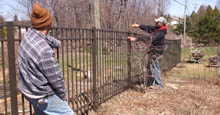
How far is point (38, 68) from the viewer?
1.94 metres

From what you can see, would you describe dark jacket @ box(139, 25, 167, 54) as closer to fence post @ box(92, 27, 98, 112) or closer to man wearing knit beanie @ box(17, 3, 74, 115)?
fence post @ box(92, 27, 98, 112)

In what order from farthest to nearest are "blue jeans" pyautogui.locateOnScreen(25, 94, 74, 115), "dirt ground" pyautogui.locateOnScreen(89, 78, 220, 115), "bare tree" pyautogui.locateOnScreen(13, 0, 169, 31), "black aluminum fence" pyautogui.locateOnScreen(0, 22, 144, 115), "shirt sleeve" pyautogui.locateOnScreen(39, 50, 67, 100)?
"bare tree" pyautogui.locateOnScreen(13, 0, 169, 31), "dirt ground" pyautogui.locateOnScreen(89, 78, 220, 115), "black aluminum fence" pyautogui.locateOnScreen(0, 22, 144, 115), "blue jeans" pyautogui.locateOnScreen(25, 94, 74, 115), "shirt sleeve" pyautogui.locateOnScreen(39, 50, 67, 100)

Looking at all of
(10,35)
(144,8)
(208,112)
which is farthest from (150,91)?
(144,8)

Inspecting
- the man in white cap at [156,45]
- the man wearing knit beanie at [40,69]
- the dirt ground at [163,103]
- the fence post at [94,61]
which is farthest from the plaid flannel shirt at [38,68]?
the man in white cap at [156,45]

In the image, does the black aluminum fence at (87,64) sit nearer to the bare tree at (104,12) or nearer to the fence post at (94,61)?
the fence post at (94,61)

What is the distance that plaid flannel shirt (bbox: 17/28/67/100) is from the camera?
1913mm

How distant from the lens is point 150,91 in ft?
18.5

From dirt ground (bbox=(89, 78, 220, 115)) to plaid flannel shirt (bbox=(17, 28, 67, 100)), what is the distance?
7.59 feet

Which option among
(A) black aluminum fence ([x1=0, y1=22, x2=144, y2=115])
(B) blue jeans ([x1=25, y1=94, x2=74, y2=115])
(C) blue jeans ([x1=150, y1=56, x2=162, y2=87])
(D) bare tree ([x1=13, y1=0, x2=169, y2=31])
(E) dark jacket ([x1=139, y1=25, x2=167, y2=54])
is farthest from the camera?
(D) bare tree ([x1=13, y1=0, x2=169, y2=31])

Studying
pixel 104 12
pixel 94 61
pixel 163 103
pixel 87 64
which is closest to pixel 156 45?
pixel 163 103

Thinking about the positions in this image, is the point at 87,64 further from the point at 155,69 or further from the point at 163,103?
the point at 155,69

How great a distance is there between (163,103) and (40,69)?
11.8ft

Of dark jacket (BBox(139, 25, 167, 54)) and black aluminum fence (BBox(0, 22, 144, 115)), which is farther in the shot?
dark jacket (BBox(139, 25, 167, 54))

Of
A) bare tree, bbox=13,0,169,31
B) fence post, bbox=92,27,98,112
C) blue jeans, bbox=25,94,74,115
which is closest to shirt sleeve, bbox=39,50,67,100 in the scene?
blue jeans, bbox=25,94,74,115
